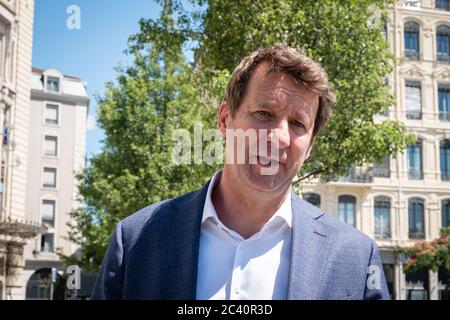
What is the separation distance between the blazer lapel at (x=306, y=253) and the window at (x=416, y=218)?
32.1 metres

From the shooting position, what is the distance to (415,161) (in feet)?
108

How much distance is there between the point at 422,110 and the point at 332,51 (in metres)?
21.6

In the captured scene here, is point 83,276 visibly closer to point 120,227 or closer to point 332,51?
point 332,51

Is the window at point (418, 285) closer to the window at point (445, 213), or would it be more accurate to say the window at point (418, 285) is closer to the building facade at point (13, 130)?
the window at point (445, 213)

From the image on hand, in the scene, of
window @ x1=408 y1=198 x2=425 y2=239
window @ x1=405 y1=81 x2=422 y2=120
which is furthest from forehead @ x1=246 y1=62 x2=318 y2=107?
window @ x1=408 y1=198 x2=425 y2=239

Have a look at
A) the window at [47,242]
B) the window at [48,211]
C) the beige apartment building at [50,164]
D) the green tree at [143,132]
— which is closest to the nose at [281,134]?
the green tree at [143,132]

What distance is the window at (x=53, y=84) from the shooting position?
4827 cm

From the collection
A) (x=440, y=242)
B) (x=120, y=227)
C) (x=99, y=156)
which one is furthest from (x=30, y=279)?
(x=120, y=227)

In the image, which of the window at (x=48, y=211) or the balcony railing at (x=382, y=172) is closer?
the balcony railing at (x=382, y=172)

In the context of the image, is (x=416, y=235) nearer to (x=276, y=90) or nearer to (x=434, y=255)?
(x=434, y=255)

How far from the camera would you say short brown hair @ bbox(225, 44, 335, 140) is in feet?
8.26

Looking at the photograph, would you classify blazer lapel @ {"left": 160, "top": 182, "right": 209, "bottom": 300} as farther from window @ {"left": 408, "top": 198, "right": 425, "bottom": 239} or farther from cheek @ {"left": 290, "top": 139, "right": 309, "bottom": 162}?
window @ {"left": 408, "top": 198, "right": 425, "bottom": 239}

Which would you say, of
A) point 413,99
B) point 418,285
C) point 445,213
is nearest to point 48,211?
point 418,285
